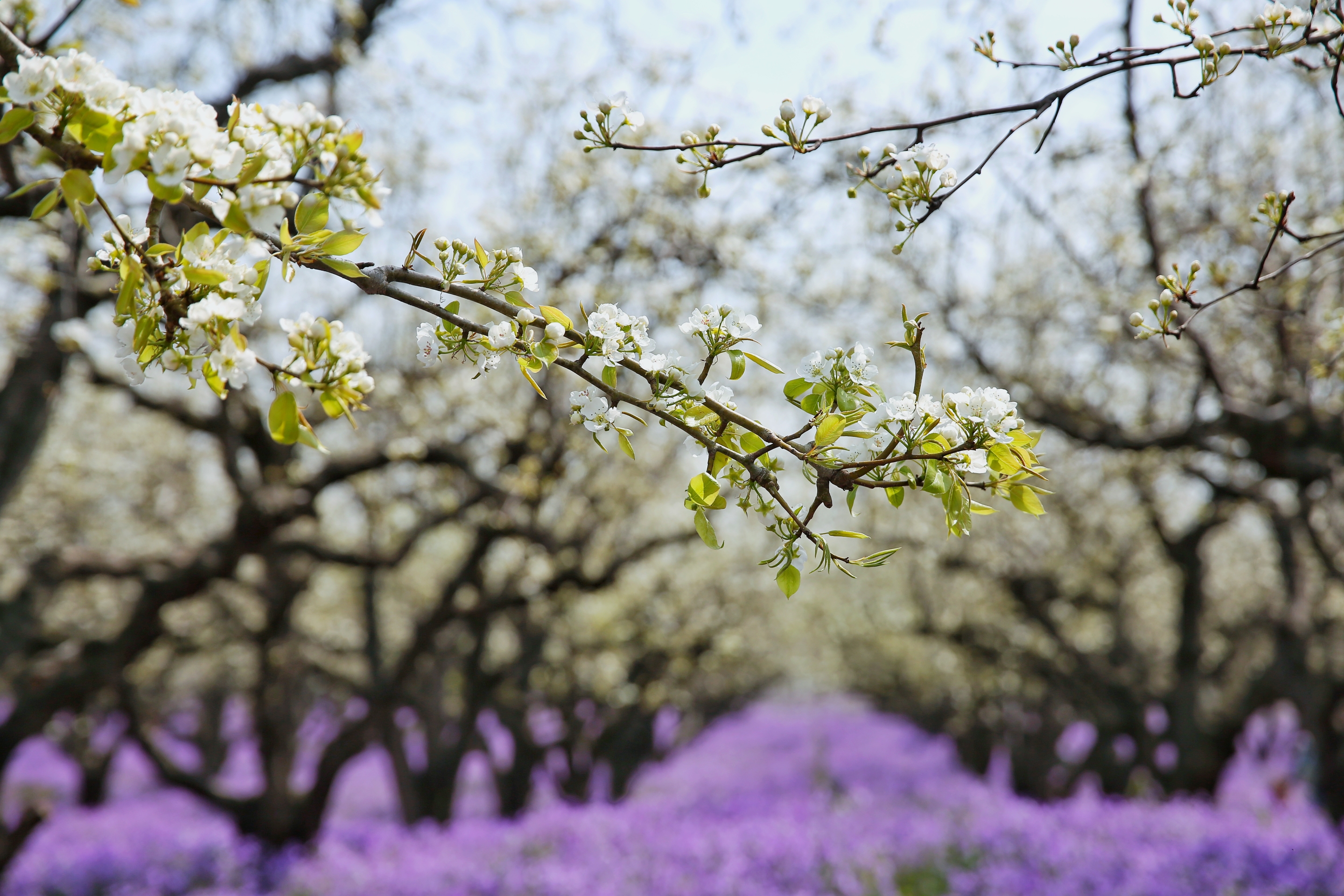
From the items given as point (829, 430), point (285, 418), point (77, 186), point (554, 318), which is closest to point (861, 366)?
point (829, 430)

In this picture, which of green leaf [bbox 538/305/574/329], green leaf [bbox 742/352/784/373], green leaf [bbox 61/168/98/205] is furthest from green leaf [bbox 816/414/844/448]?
green leaf [bbox 61/168/98/205]

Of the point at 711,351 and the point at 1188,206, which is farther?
the point at 1188,206

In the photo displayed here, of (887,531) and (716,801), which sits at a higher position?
(887,531)

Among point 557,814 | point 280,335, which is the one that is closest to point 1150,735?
point 557,814

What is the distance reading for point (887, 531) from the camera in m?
14.3

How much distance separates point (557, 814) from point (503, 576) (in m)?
3.87

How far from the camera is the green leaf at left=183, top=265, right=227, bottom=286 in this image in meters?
1.71

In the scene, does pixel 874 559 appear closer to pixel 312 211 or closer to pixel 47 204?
pixel 312 211

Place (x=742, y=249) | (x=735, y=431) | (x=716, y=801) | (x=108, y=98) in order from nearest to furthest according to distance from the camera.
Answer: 1. (x=108, y=98)
2. (x=735, y=431)
3. (x=742, y=249)
4. (x=716, y=801)

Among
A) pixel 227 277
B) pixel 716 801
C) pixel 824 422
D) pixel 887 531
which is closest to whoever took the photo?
pixel 227 277

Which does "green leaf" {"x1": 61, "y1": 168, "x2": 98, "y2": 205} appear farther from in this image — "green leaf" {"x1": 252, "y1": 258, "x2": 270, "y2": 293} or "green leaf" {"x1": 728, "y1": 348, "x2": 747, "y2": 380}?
"green leaf" {"x1": 728, "y1": 348, "x2": 747, "y2": 380}

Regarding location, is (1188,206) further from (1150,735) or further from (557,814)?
(557,814)

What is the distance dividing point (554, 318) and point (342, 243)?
19.8 inches

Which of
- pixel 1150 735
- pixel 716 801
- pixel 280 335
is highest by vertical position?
pixel 280 335
